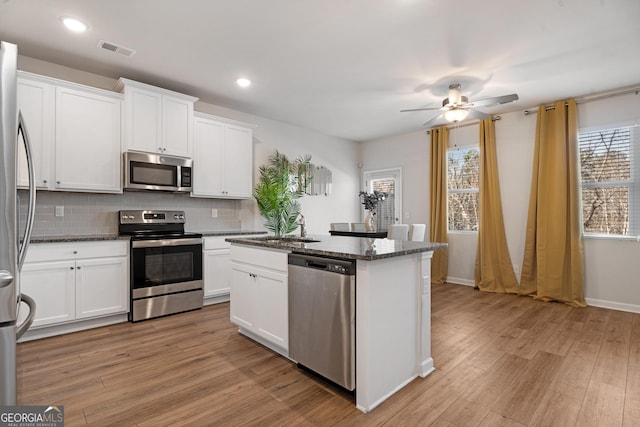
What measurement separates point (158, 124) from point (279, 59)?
1627 mm

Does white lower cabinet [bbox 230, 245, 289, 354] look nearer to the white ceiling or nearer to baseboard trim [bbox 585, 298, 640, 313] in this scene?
the white ceiling

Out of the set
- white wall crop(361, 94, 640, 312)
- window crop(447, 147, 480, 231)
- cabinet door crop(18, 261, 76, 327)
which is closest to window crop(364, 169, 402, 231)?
white wall crop(361, 94, 640, 312)

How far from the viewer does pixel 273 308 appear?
2.56 m

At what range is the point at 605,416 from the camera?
1826 millimetres

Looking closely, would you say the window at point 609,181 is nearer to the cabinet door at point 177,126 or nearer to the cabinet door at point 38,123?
the cabinet door at point 177,126

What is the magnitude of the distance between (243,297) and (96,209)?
2091mm

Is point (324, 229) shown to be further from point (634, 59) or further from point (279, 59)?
point (634, 59)

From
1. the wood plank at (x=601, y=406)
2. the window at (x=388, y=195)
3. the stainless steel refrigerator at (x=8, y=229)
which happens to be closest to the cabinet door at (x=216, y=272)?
the stainless steel refrigerator at (x=8, y=229)

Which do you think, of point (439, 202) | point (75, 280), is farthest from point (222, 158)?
point (439, 202)

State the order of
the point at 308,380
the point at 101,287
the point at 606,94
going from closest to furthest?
the point at 308,380 → the point at 101,287 → the point at 606,94

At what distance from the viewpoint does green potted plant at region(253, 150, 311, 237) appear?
Result: 483 cm

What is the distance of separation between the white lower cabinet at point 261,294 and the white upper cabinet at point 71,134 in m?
1.72

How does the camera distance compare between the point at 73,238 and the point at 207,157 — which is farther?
the point at 207,157

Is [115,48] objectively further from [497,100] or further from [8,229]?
[497,100]
